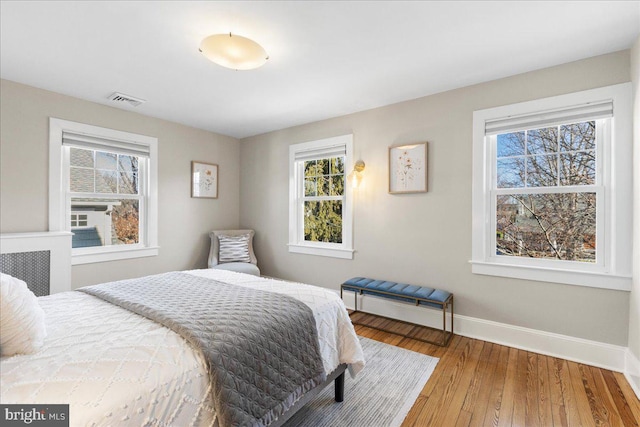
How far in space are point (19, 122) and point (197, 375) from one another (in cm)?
334

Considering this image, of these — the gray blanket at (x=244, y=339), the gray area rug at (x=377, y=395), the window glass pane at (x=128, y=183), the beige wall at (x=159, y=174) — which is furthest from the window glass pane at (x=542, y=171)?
the window glass pane at (x=128, y=183)

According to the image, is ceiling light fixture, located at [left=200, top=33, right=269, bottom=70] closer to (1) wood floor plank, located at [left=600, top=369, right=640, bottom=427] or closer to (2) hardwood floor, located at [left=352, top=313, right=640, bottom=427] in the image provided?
(2) hardwood floor, located at [left=352, top=313, right=640, bottom=427]

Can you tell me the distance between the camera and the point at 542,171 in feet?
→ 8.56

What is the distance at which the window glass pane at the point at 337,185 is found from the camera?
384cm

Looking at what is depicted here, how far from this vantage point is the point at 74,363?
40.6 inches

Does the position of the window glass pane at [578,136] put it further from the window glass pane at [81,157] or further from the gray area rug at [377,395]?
the window glass pane at [81,157]

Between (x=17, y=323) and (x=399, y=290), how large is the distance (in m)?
2.69

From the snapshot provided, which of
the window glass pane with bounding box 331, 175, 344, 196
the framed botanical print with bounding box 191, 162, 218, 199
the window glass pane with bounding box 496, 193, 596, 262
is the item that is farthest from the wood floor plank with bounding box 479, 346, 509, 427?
the framed botanical print with bounding box 191, 162, 218, 199

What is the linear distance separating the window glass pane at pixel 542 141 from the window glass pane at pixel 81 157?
4.66 meters

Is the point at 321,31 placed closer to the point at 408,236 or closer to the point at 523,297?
the point at 408,236

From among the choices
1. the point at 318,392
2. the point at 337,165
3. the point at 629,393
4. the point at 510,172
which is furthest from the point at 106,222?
the point at 629,393

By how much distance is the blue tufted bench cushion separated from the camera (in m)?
2.79

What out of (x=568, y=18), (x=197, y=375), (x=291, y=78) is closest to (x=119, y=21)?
(x=291, y=78)

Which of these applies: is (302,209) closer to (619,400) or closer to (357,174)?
(357,174)
